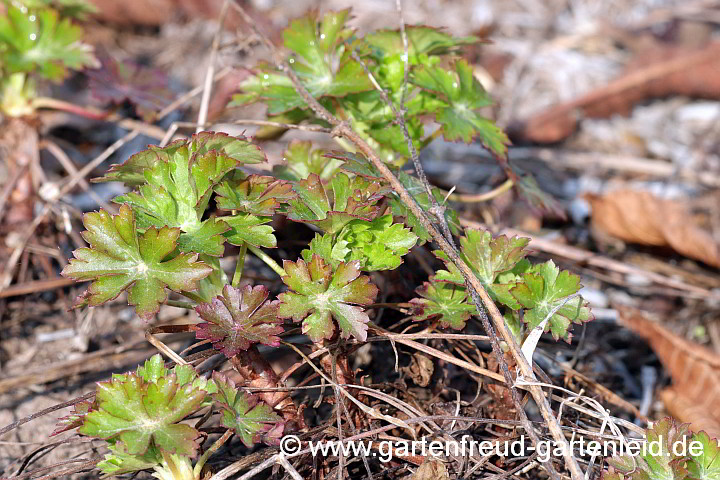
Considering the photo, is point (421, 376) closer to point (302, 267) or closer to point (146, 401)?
point (302, 267)

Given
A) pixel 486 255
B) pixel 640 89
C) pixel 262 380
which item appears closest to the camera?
pixel 262 380

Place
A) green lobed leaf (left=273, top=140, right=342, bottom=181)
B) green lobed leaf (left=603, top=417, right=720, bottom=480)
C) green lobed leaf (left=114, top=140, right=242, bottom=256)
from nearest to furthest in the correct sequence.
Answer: green lobed leaf (left=603, top=417, right=720, bottom=480) → green lobed leaf (left=114, top=140, right=242, bottom=256) → green lobed leaf (left=273, top=140, right=342, bottom=181)

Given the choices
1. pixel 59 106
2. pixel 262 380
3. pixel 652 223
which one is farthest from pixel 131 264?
pixel 652 223

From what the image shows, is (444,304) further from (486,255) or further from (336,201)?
(336,201)

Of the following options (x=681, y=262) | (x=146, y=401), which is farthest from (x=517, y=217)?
(x=146, y=401)

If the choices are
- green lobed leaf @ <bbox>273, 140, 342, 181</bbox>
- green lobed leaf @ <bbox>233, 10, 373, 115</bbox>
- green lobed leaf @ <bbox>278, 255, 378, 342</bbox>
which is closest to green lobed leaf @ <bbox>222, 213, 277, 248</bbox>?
green lobed leaf @ <bbox>278, 255, 378, 342</bbox>

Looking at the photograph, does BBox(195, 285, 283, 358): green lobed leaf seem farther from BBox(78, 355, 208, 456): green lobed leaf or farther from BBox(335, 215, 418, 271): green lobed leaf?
BBox(335, 215, 418, 271): green lobed leaf
